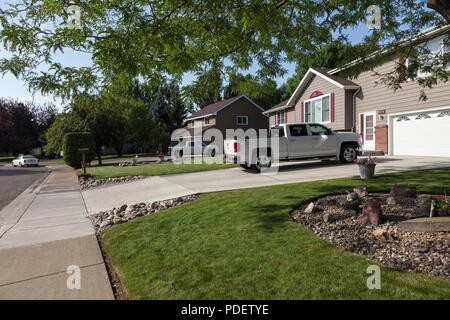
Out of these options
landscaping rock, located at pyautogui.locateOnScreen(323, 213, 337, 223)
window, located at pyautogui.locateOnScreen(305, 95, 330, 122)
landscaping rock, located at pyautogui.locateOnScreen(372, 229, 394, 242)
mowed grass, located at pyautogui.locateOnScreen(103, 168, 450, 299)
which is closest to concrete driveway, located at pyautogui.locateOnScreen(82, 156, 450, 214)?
mowed grass, located at pyautogui.locateOnScreen(103, 168, 450, 299)

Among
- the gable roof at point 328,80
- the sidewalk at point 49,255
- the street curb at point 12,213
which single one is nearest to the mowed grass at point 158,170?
the street curb at point 12,213

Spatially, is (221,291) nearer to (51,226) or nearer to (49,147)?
(51,226)

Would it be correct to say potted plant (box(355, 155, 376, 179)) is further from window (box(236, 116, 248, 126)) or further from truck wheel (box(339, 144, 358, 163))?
window (box(236, 116, 248, 126))

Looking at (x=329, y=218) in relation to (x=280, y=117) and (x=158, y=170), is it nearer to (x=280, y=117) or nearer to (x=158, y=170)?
(x=158, y=170)

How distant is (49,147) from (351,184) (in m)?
28.4

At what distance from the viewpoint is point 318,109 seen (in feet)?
70.0

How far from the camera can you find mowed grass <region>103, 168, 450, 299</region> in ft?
9.17

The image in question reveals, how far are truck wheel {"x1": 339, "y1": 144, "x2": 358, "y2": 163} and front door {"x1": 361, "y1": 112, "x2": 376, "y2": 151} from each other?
4609 mm

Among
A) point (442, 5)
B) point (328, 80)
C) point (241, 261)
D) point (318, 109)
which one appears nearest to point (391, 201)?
point (442, 5)

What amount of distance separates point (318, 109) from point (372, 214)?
712 inches

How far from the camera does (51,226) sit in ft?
19.9

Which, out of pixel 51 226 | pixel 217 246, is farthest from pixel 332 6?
pixel 51 226

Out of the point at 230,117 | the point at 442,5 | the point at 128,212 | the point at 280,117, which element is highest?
the point at 230,117

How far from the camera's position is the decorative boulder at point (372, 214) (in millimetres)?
4484
